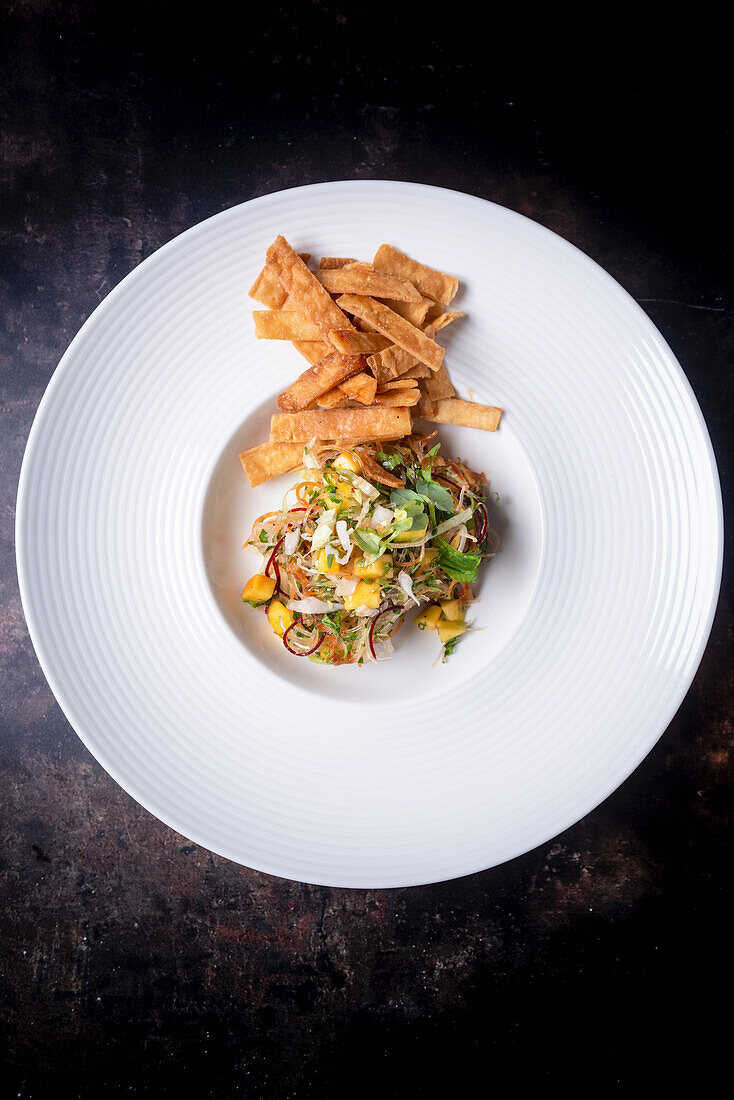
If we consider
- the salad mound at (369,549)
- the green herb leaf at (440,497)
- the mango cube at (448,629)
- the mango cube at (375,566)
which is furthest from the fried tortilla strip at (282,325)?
the mango cube at (448,629)

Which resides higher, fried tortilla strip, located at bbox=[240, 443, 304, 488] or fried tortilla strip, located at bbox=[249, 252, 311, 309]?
fried tortilla strip, located at bbox=[249, 252, 311, 309]

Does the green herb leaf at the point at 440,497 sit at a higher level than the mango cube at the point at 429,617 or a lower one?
higher

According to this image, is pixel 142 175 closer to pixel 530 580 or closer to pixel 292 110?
pixel 292 110

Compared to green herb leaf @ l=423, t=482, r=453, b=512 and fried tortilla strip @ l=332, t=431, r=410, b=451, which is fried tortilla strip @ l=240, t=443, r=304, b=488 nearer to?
fried tortilla strip @ l=332, t=431, r=410, b=451

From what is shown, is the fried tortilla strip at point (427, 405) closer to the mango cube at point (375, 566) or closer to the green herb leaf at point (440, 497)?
the green herb leaf at point (440, 497)

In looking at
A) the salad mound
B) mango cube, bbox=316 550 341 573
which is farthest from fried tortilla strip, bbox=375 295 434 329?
mango cube, bbox=316 550 341 573

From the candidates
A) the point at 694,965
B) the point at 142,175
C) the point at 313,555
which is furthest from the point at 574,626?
the point at 142,175

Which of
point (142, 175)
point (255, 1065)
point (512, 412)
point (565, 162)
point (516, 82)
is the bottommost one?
point (255, 1065)
